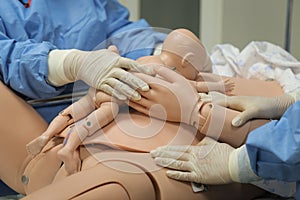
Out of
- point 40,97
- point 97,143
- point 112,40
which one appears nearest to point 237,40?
point 112,40

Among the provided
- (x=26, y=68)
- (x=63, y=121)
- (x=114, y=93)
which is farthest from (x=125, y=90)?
(x=26, y=68)

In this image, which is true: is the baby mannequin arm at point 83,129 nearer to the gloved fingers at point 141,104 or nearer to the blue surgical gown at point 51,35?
the gloved fingers at point 141,104

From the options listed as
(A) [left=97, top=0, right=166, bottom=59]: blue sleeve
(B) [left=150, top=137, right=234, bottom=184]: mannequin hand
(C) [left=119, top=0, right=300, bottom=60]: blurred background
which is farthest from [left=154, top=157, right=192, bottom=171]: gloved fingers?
(C) [left=119, top=0, right=300, bottom=60]: blurred background

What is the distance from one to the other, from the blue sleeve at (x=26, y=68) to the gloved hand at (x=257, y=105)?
16.6 inches

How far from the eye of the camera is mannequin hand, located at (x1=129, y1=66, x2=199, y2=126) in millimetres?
975

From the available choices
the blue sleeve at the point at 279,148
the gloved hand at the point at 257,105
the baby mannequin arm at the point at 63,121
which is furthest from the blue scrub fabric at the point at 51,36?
the blue sleeve at the point at 279,148

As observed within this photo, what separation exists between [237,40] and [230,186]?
144cm

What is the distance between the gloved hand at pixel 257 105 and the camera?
0.99 metres

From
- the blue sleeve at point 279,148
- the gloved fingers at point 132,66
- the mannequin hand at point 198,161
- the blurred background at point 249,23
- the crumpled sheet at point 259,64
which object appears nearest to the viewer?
the blue sleeve at point 279,148

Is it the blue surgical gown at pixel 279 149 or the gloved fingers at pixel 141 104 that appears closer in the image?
the blue surgical gown at pixel 279 149

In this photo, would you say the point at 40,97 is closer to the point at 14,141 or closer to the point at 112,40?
the point at 14,141

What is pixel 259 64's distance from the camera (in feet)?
4.80

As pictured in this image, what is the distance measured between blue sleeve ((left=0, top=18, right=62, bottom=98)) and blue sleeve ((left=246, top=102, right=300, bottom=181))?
54 cm

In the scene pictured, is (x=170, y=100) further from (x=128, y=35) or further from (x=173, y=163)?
(x=128, y=35)
